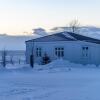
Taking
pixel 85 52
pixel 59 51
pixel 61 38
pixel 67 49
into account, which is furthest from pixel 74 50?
pixel 61 38

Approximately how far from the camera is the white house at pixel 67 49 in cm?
4016

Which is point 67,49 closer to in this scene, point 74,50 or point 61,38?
point 74,50

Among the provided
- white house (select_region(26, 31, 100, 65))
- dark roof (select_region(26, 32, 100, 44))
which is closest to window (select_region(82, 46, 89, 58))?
white house (select_region(26, 31, 100, 65))

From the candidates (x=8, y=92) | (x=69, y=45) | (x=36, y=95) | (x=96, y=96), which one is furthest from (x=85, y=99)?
(x=69, y=45)

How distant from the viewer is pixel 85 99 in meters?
14.0

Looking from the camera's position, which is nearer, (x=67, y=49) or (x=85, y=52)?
(x=67, y=49)

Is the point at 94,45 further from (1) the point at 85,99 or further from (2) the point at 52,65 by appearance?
(1) the point at 85,99

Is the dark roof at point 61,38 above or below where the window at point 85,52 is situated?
above

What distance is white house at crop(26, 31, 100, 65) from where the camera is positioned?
1581 inches

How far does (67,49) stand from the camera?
40.2 metres

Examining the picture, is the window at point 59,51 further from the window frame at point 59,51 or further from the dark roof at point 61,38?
the dark roof at point 61,38

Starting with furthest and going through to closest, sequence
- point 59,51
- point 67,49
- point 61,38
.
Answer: point 61,38
point 59,51
point 67,49

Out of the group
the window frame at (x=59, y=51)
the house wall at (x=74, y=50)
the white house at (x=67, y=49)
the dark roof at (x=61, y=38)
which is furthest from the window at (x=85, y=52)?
the window frame at (x=59, y=51)

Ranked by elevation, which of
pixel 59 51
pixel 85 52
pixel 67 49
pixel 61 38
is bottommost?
pixel 85 52
